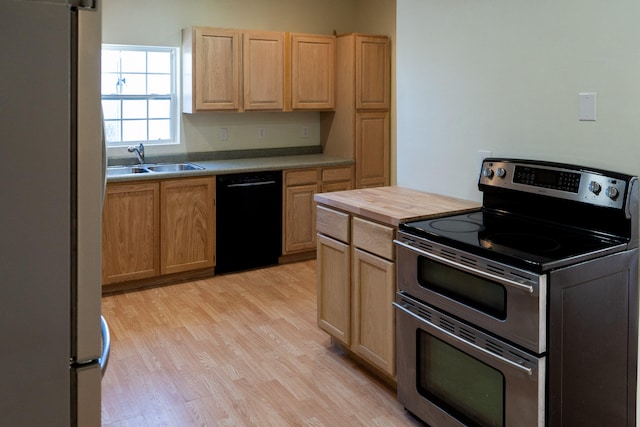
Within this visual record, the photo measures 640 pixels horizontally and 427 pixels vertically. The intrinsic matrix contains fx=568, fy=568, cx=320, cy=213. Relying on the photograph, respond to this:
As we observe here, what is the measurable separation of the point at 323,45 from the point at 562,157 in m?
3.37

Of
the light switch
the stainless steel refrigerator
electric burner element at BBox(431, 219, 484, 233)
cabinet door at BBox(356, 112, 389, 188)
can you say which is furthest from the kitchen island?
cabinet door at BBox(356, 112, 389, 188)

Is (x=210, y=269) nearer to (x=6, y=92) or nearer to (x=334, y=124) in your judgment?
(x=334, y=124)

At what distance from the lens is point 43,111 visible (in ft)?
3.60

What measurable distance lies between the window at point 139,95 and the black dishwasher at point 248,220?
2.72 ft

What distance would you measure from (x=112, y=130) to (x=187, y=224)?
1069mm

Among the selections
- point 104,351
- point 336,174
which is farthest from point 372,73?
point 104,351

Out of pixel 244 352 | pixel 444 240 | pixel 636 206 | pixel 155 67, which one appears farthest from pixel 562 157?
pixel 155 67

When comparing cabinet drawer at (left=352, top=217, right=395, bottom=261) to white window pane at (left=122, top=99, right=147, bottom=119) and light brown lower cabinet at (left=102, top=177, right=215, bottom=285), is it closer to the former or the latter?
light brown lower cabinet at (left=102, top=177, right=215, bottom=285)

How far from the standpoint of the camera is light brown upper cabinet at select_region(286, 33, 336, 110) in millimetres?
5188

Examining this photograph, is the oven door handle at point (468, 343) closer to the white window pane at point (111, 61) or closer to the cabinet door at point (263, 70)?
the cabinet door at point (263, 70)

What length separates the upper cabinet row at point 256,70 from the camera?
4727 mm

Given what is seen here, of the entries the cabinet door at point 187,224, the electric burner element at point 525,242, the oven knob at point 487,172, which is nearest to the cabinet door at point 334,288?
the oven knob at point 487,172

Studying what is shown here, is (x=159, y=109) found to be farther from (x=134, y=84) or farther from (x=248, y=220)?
(x=248, y=220)

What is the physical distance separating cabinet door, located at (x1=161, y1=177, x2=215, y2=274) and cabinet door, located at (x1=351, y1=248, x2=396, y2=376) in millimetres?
1979
